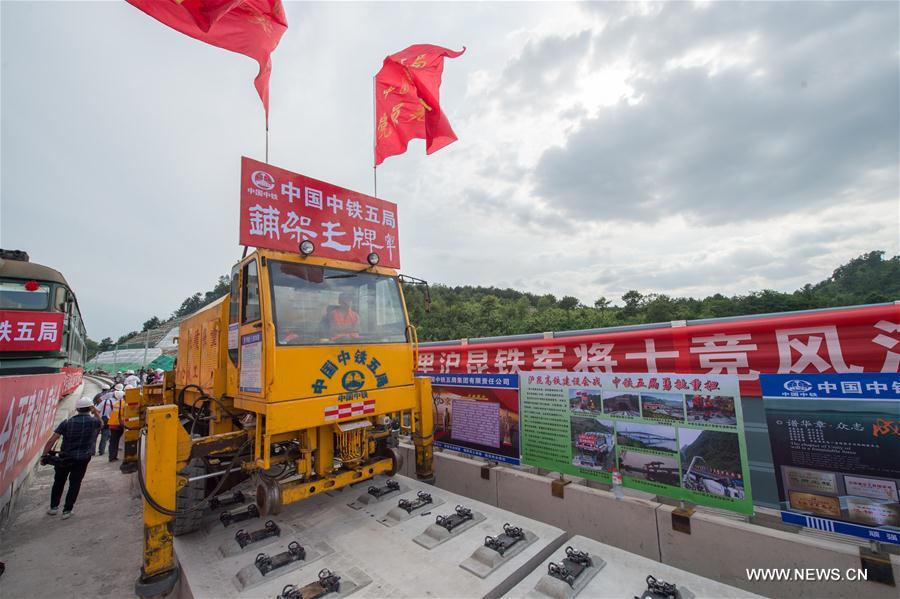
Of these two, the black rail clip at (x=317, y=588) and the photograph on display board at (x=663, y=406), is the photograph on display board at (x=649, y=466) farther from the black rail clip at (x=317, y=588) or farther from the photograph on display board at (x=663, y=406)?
the black rail clip at (x=317, y=588)

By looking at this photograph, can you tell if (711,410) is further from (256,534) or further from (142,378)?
(142,378)

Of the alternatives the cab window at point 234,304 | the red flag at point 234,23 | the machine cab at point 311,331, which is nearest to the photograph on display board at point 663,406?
the machine cab at point 311,331

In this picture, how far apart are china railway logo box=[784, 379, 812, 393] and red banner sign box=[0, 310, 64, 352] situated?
13.3 metres

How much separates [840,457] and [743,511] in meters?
0.85

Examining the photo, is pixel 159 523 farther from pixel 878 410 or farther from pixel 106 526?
pixel 878 410

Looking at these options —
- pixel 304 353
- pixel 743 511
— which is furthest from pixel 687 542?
pixel 304 353

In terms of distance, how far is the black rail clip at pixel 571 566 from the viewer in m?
2.94

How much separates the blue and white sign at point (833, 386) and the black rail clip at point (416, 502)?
357 cm

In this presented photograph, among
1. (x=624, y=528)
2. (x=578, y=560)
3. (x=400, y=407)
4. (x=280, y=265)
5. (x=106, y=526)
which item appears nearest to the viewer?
(x=578, y=560)

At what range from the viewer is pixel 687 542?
3422 mm

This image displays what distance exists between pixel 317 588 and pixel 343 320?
251 cm

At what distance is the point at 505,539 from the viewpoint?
3.48m

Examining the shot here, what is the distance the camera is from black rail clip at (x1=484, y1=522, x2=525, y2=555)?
3.36 metres
